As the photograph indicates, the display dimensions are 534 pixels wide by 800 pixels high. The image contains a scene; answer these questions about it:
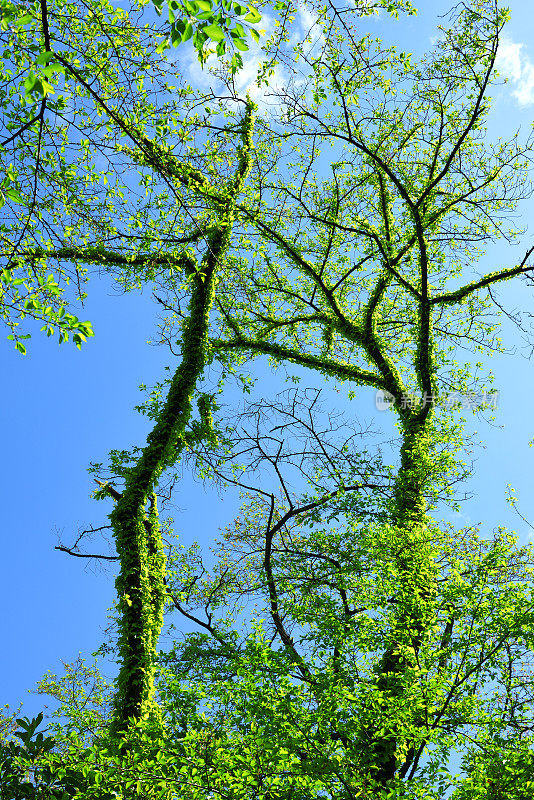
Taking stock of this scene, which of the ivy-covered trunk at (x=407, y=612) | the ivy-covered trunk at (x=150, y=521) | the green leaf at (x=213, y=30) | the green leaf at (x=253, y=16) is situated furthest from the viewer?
the ivy-covered trunk at (x=150, y=521)

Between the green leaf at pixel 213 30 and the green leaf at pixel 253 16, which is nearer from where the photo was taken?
the green leaf at pixel 213 30

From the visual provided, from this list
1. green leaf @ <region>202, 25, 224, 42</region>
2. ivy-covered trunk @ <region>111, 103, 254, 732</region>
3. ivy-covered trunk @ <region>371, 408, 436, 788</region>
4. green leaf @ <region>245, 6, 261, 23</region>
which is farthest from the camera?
ivy-covered trunk @ <region>111, 103, 254, 732</region>

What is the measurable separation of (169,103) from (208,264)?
4066 millimetres

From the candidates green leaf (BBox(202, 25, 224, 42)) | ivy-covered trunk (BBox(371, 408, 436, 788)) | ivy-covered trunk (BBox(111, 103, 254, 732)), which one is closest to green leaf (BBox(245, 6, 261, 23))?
green leaf (BBox(202, 25, 224, 42))

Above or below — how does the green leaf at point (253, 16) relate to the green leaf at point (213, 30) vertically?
above

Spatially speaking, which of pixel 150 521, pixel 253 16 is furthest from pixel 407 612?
pixel 253 16

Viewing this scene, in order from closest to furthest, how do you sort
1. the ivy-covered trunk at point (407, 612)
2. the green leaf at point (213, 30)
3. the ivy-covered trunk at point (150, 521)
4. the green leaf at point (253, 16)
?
the green leaf at point (213, 30), the green leaf at point (253, 16), the ivy-covered trunk at point (407, 612), the ivy-covered trunk at point (150, 521)

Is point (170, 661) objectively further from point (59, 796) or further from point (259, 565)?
point (59, 796)

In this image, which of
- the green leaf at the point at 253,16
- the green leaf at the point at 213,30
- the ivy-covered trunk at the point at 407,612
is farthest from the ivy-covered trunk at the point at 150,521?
the green leaf at the point at 213,30

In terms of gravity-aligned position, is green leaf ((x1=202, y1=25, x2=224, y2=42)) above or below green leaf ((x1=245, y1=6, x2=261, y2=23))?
below

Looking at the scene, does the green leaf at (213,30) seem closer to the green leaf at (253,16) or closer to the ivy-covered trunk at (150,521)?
the green leaf at (253,16)

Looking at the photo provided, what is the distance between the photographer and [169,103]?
10.0 meters

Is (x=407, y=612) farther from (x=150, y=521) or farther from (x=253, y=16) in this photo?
(x=253, y=16)

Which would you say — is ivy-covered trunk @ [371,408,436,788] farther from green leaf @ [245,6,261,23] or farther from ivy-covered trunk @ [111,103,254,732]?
green leaf @ [245,6,261,23]
